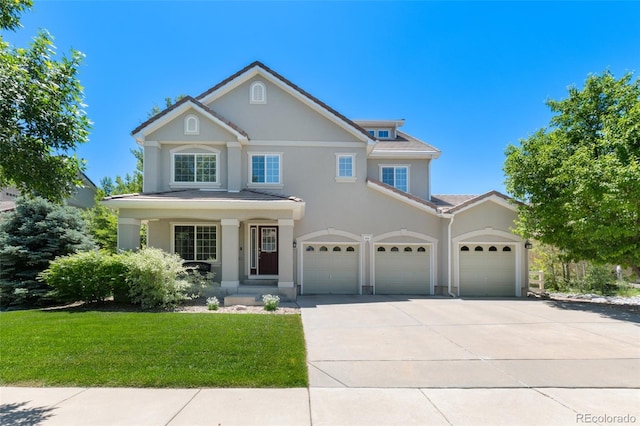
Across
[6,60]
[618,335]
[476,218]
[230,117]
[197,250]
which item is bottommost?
[618,335]

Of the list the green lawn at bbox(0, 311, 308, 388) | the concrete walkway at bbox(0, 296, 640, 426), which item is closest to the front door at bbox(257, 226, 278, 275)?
the green lawn at bbox(0, 311, 308, 388)

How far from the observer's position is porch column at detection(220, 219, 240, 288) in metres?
12.8

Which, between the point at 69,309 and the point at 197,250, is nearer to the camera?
the point at 69,309

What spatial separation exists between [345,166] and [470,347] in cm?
978

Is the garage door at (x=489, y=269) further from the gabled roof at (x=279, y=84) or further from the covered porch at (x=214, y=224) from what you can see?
the covered porch at (x=214, y=224)

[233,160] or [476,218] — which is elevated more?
[233,160]

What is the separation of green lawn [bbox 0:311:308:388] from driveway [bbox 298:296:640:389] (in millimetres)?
641

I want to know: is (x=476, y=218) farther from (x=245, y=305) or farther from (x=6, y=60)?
(x=6, y=60)

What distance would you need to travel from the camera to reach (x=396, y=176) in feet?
57.7

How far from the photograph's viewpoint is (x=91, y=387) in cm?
499

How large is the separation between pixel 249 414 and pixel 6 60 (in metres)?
5.42

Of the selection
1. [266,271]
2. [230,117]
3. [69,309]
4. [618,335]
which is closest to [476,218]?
[618,335]

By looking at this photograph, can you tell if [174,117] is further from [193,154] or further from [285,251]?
[285,251]

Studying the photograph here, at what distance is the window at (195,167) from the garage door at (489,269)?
11151 mm
